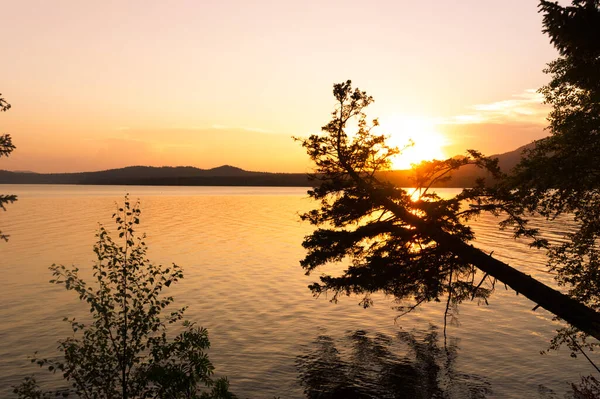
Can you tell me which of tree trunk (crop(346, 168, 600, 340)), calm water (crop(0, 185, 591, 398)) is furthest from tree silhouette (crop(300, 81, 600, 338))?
calm water (crop(0, 185, 591, 398))

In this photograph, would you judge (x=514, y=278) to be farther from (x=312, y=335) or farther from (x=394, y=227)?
(x=312, y=335)

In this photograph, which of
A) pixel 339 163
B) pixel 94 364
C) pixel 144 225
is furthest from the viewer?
pixel 144 225

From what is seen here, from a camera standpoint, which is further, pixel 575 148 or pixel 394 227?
pixel 394 227

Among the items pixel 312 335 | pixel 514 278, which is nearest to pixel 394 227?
pixel 514 278

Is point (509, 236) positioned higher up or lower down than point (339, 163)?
lower down

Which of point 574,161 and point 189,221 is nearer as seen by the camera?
point 574,161

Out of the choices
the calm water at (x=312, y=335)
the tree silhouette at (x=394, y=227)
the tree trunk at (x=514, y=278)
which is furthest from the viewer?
the calm water at (x=312, y=335)

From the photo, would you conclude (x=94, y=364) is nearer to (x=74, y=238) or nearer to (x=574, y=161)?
(x=574, y=161)

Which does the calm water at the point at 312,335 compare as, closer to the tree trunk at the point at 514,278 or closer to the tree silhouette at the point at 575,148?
the tree trunk at the point at 514,278

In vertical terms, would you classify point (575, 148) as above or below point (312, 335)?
above

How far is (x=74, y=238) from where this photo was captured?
70.5 meters

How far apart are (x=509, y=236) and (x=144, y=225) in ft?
219

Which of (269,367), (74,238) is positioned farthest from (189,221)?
(269,367)

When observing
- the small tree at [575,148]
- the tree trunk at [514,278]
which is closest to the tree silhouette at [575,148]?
the small tree at [575,148]
